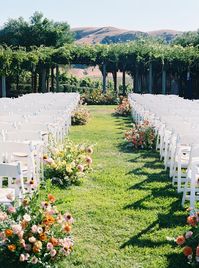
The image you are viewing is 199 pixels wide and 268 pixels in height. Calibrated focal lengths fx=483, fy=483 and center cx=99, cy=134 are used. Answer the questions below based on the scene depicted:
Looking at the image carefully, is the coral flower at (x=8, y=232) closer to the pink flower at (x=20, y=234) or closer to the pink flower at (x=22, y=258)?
the pink flower at (x=20, y=234)

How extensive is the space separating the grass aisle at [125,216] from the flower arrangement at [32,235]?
32 centimetres

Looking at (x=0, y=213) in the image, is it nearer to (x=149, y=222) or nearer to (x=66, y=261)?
(x=66, y=261)

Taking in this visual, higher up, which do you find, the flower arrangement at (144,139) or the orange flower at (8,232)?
the orange flower at (8,232)

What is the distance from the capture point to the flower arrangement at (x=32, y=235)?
393 cm

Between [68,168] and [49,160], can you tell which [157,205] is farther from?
[49,160]

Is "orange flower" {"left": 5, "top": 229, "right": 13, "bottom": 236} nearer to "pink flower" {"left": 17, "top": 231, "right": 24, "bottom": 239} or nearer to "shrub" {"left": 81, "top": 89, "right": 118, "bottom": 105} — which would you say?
"pink flower" {"left": 17, "top": 231, "right": 24, "bottom": 239}

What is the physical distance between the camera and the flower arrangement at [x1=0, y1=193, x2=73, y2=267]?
3.93 metres

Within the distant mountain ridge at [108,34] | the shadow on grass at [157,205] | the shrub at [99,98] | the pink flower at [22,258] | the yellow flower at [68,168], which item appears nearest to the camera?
the pink flower at [22,258]

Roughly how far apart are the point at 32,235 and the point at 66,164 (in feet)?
10.8

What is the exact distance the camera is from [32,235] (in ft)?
13.2

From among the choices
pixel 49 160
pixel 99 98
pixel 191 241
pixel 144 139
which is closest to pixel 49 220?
pixel 191 241

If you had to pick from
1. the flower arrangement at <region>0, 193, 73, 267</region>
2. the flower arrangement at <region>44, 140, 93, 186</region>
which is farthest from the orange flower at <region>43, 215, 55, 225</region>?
the flower arrangement at <region>44, 140, 93, 186</region>

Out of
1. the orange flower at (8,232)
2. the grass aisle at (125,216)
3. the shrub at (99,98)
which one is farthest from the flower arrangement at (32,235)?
the shrub at (99,98)

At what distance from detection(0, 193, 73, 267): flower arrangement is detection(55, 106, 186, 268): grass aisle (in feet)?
1.04
